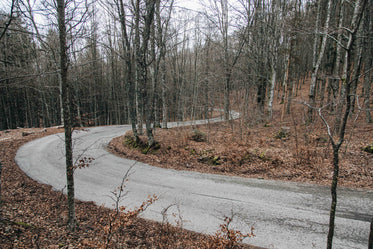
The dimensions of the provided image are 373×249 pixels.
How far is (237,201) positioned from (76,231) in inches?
176

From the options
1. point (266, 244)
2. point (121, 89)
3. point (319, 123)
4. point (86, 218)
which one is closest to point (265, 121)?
point (319, 123)

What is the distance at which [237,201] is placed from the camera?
602 centimetres

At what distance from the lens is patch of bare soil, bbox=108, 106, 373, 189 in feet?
24.8

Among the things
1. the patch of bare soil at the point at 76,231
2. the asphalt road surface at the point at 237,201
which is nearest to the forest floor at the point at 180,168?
the patch of bare soil at the point at 76,231

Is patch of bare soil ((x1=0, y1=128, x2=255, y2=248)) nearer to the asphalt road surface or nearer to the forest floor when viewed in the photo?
the forest floor

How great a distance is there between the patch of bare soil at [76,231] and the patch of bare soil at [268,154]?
432cm

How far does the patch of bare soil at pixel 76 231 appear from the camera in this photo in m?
4.09

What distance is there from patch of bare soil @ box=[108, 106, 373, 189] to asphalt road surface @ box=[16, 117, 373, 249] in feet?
2.74

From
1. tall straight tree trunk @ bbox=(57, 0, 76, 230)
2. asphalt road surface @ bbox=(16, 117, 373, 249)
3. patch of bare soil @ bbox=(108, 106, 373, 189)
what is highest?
tall straight tree trunk @ bbox=(57, 0, 76, 230)

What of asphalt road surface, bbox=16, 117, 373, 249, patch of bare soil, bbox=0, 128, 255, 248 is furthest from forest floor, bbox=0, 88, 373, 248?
asphalt road surface, bbox=16, 117, 373, 249

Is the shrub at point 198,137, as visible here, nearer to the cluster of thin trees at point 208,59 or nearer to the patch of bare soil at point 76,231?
the cluster of thin trees at point 208,59

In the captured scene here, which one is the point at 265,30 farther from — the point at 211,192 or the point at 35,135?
the point at 35,135

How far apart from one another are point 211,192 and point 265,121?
1033 centimetres

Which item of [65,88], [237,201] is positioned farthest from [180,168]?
[65,88]
